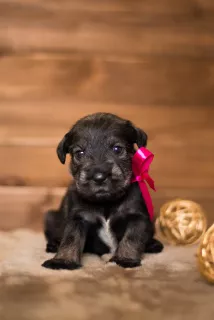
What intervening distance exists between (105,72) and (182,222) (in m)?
0.85

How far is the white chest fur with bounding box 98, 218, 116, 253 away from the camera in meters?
1.82

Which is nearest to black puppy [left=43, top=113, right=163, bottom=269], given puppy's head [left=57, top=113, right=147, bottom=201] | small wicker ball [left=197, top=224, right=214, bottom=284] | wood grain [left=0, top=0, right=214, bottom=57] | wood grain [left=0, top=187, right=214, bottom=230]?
puppy's head [left=57, top=113, right=147, bottom=201]

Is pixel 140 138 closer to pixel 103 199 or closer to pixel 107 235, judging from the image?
pixel 103 199

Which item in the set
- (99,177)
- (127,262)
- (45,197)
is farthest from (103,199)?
(45,197)

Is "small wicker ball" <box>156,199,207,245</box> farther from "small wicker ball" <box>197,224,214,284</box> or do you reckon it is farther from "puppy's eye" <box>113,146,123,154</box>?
"small wicker ball" <box>197,224,214,284</box>

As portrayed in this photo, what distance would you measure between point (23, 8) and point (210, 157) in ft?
3.67

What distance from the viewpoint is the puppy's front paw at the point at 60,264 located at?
161 cm

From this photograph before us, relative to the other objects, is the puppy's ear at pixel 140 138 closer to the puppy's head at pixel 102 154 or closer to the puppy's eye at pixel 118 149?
the puppy's head at pixel 102 154

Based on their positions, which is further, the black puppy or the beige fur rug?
the black puppy

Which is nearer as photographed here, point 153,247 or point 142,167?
point 142,167

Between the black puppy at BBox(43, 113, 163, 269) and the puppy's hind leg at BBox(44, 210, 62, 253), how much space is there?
0.13 m

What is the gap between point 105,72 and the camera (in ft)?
7.77

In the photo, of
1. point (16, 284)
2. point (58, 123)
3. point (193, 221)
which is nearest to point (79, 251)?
point (16, 284)

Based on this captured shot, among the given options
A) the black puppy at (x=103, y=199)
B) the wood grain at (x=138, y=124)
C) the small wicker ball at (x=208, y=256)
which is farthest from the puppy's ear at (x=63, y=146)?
the small wicker ball at (x=208, y=256)
